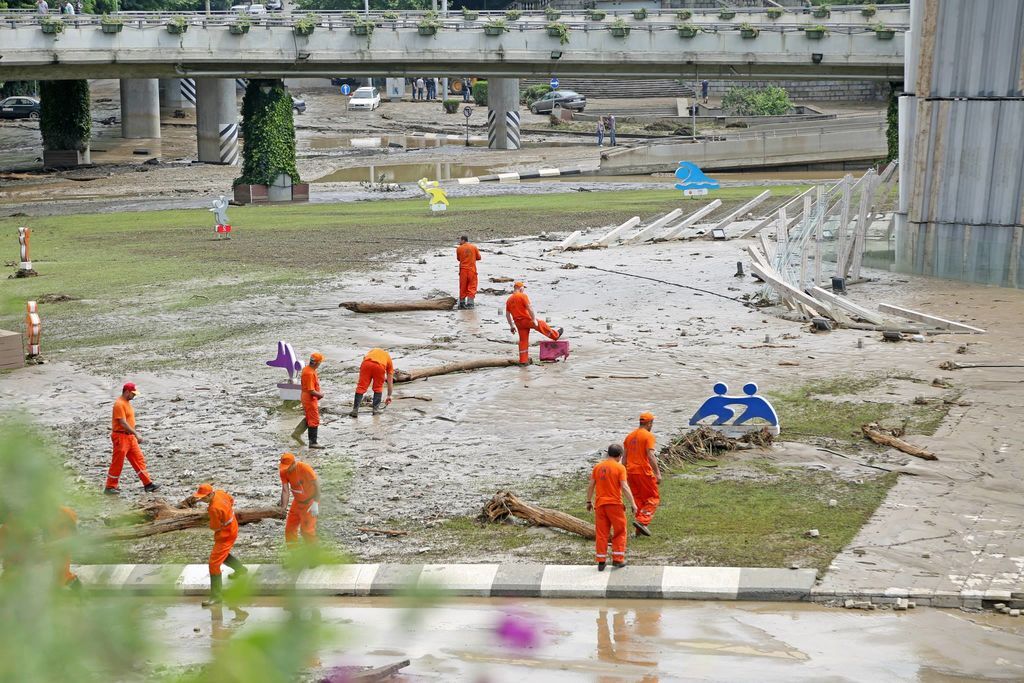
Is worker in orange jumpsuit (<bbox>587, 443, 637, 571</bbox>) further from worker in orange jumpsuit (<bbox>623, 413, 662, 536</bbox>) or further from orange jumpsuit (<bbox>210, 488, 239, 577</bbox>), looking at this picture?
orange jumpsuit (<bbox>210, 488, 239, 577</bbox>)

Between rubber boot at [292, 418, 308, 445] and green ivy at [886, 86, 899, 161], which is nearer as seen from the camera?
rubber boot at [292, 418, 308, 445]

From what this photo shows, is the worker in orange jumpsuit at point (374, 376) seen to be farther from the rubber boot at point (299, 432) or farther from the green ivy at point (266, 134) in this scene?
the green ivy at point (266, 134)

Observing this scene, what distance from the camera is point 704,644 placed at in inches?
455

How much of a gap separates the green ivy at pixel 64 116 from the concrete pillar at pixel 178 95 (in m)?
21.3

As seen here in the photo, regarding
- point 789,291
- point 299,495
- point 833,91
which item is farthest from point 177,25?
point 833,91

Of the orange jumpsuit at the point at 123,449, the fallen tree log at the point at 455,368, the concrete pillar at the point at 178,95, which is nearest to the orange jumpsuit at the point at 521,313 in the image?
the fallen tree log at the point at 455,368

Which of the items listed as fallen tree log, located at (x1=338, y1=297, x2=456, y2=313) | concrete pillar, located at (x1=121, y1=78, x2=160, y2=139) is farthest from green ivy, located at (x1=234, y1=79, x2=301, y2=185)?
concrete pillar, located at (x1=121, y1=78, x2=160, y2=139)

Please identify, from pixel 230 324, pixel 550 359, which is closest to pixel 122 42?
pixel 230 324

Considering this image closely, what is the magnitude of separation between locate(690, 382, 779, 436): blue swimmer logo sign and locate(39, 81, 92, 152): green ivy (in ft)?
184

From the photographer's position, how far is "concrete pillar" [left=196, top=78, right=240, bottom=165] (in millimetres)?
64375

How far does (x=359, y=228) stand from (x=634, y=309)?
54.2 ft

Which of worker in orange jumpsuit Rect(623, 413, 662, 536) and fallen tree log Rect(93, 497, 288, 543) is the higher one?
worker in orange jumpsuit Rect(623, 413, 662, 536)

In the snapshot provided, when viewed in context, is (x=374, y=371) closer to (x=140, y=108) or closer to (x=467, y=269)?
(x=467, y=269)

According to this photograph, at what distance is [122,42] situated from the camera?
49.6 meters
